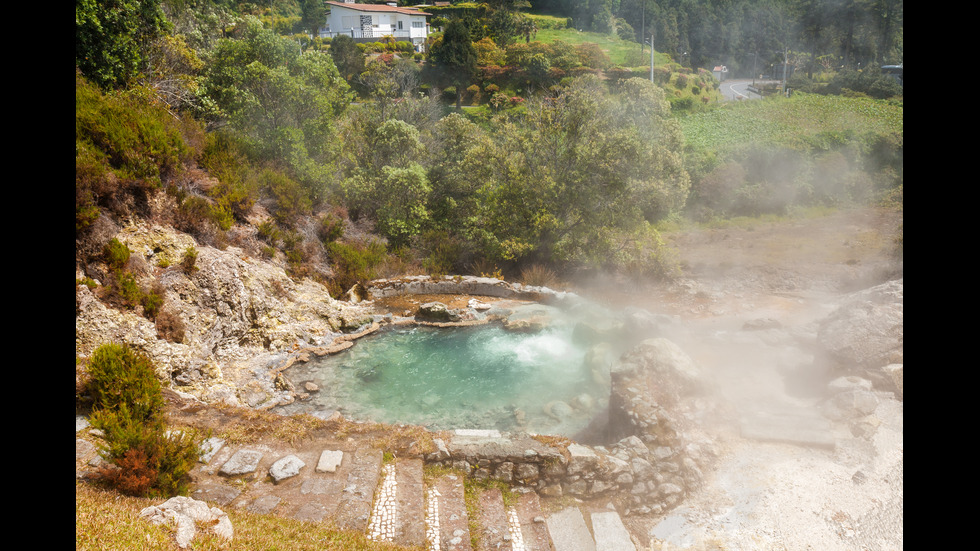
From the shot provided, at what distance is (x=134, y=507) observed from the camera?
538 centimetres

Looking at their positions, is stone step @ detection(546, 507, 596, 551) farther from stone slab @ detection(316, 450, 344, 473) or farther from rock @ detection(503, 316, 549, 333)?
rock @ detection(503, 316, 549, 333)

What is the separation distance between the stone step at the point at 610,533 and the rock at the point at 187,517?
454 centimetres

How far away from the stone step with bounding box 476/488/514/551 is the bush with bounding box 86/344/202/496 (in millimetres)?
3766

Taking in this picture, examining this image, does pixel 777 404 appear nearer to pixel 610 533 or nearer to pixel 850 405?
pixel 850 405

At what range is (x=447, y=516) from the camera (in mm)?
6879

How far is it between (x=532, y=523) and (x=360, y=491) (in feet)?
7.88

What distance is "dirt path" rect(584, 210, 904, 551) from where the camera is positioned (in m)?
7.02

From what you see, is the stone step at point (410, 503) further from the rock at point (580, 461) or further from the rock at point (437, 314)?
the rock at point (437, 314)

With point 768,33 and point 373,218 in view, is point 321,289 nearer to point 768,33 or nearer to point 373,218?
point 373,218

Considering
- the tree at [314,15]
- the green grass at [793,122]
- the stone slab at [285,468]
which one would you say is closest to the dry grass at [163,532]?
the stone slab at [285,468]

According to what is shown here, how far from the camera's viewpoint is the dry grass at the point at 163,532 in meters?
4.39

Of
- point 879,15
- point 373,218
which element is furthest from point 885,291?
point 879,15

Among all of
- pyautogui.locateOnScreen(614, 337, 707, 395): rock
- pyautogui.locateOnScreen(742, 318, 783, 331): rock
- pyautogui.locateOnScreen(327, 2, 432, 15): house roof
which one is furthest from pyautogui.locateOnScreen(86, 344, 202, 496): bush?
pyautogui.locateOnScreen(327, 2, 432, 15): house roof
